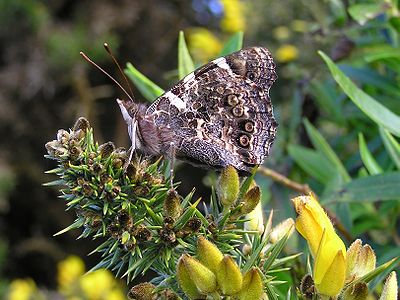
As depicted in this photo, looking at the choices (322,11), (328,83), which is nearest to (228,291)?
(328,83)

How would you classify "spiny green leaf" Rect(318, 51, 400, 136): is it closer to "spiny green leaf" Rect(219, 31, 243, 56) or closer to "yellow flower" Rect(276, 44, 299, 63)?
"spiny green leaf" Rect(219, 31, 243, 56)

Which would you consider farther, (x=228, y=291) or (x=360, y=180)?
(x=360, y=180)

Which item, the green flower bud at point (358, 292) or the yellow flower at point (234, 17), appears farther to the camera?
the yellow flower at point (234, 17)

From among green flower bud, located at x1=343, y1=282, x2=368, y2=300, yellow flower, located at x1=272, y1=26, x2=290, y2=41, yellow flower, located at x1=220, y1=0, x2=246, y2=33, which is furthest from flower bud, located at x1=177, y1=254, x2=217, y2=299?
yellow flower, located at x1=220, y1=0, x2=246, y2=33

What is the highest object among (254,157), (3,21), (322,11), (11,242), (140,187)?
(140,187)

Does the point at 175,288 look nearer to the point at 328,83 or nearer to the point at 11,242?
the point at 328,83

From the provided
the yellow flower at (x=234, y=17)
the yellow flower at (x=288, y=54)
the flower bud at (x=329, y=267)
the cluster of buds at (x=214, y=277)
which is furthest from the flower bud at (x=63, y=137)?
the yellow flower at (x=234, y=17)

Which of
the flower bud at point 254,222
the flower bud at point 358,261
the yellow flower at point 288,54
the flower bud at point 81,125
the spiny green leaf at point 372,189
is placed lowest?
the yellow flower at point 288,54

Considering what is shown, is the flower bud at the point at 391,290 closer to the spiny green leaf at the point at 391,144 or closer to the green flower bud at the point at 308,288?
the green flower bud at the point at 308,288
